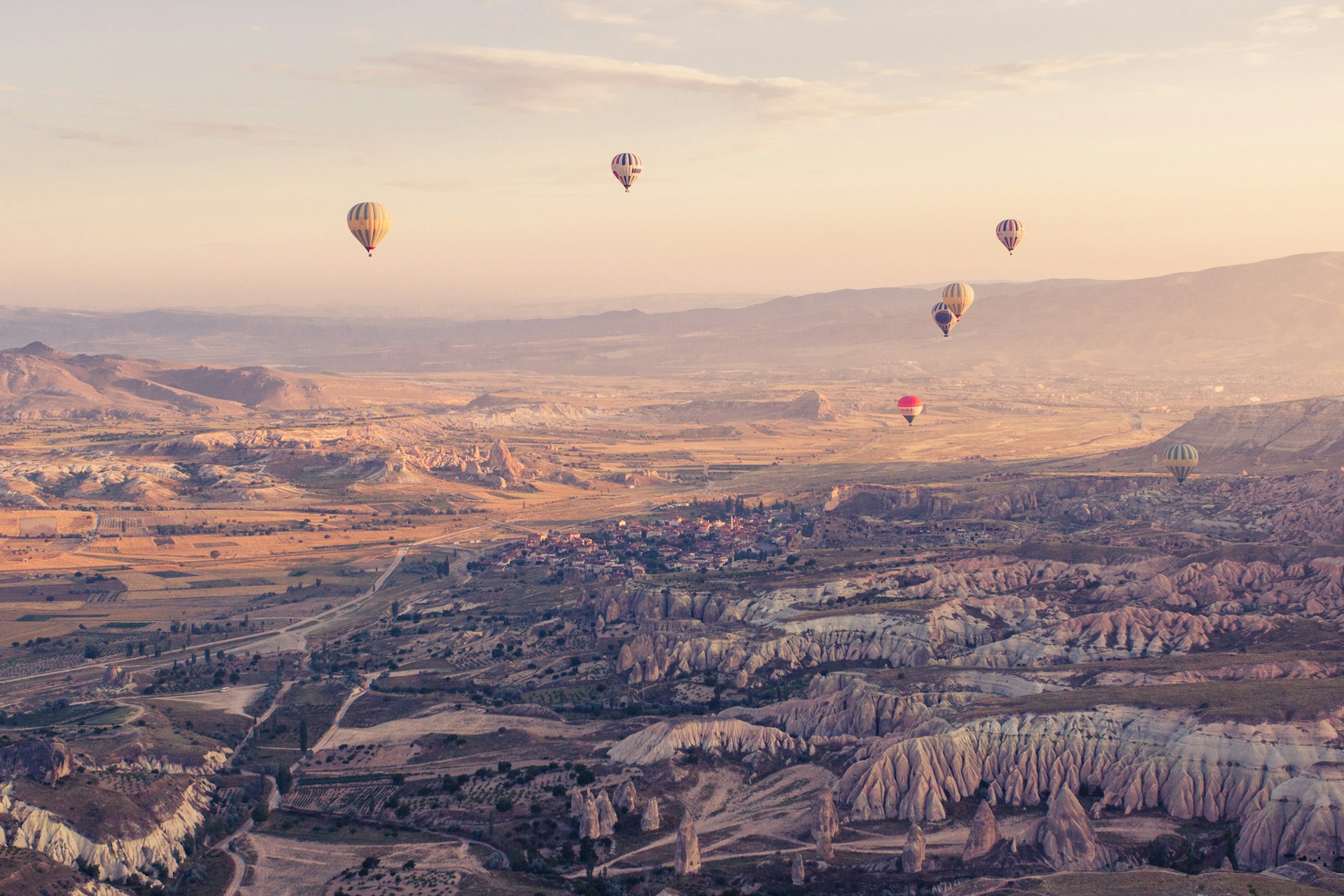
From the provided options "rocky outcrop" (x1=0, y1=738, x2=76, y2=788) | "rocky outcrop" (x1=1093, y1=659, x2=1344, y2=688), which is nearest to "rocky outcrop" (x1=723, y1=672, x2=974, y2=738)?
"rocky outcrop" (x1=1093, y1=659, x2=1344, y2=688)

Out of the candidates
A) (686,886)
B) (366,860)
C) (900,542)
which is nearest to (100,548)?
(900,542)

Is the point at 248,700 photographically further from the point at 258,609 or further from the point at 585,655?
the point at 258,609

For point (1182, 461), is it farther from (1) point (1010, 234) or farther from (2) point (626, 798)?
(2) point (626, 798)

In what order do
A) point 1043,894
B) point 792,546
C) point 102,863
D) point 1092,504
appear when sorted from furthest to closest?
point 1092,504, point 792,546, point 102,863, point 1043,894

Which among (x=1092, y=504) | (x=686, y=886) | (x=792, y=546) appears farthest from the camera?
(x=1092, y=504)

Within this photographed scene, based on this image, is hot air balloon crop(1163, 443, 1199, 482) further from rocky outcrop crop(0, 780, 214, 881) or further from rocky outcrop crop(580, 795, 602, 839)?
rocky outcrop crop(0, 780, 214, 881)

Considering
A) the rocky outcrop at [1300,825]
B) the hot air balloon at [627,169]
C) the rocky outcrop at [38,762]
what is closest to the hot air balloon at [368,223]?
the hot air balloon at [627,169]

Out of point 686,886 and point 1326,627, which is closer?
point 686,886

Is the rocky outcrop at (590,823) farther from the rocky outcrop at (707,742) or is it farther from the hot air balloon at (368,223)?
the hot air balloon at (368,223)
